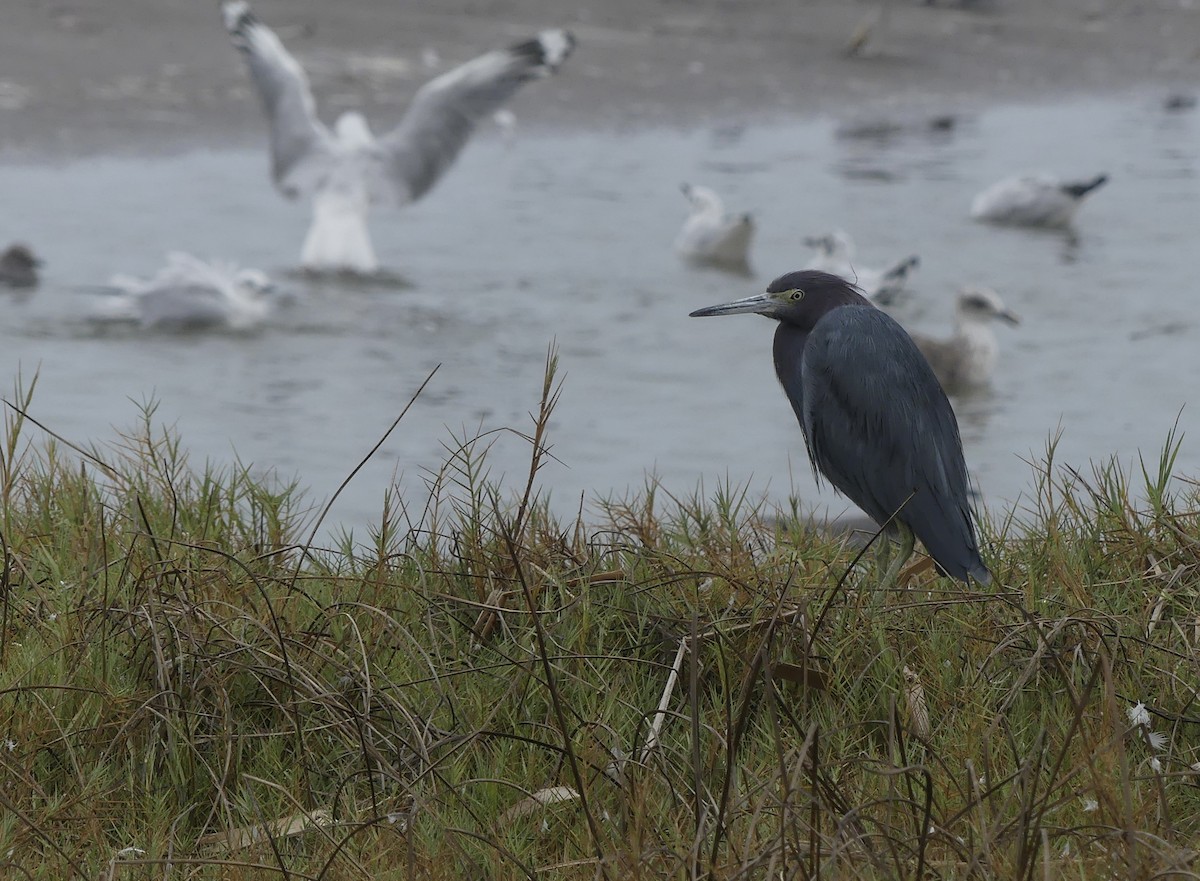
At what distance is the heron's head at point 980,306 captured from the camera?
24.2ft

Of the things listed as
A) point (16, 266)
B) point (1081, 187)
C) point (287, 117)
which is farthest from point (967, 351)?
point (16, 266)

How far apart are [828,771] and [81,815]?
1.07m

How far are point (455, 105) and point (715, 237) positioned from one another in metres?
1.72

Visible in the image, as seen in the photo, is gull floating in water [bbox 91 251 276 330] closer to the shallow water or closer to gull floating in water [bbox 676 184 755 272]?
the shallow water

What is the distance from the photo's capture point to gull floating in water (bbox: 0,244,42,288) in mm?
7684

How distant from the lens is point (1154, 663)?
2.54 meters

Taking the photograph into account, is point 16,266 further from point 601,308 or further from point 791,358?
point 791,358

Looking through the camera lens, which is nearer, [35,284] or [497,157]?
[35,284]

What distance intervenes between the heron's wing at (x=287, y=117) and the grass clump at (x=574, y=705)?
20.5 feet

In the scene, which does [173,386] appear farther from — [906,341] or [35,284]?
[906,341]

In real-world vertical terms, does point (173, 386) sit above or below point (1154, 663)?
above

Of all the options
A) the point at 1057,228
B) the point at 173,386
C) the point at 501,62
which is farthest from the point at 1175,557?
the point at 1057,228

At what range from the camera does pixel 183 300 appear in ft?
23.9

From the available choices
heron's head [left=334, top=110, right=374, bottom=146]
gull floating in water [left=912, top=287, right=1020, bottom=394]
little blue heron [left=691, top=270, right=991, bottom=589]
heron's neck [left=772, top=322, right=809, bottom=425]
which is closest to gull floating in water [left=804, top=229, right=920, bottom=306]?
gull floating in water [left=912, top=287, right=1020, bottom=394]
